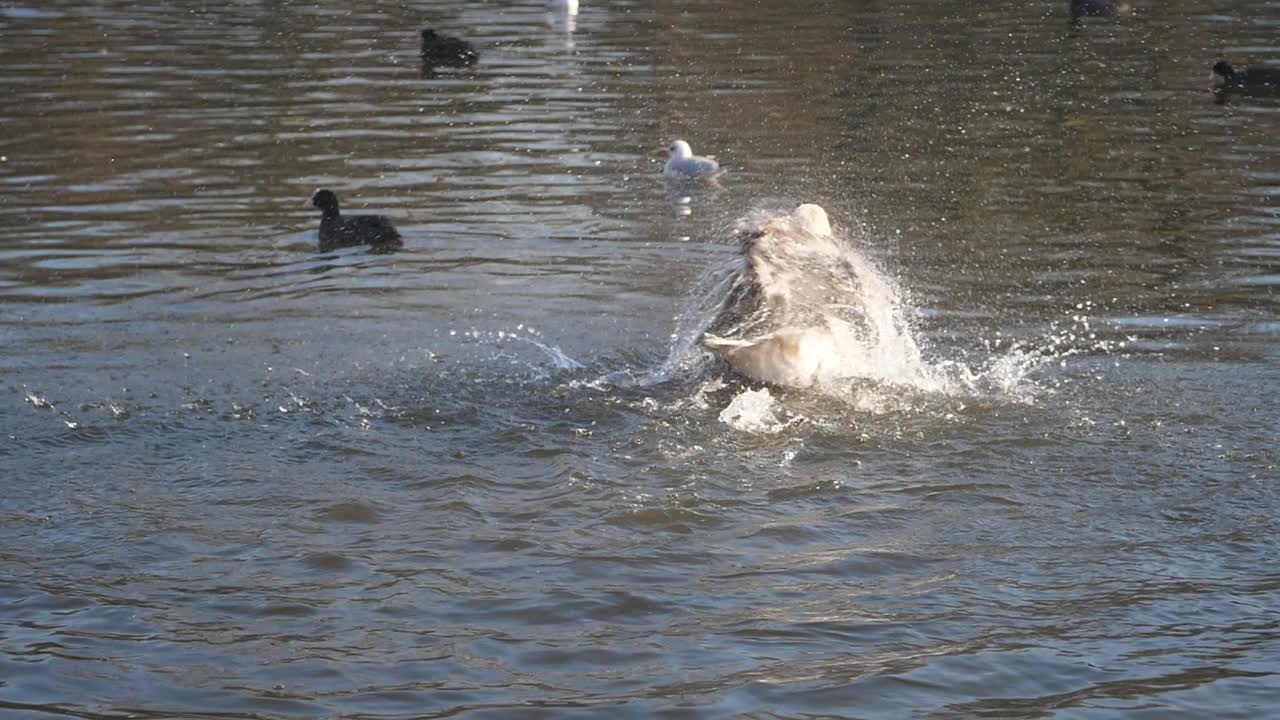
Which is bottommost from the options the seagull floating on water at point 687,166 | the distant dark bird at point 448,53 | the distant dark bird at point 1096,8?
the seagull floating on water at point 687,166

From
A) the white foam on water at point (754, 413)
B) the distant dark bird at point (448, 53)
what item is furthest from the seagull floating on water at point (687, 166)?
the distant dark bird at point (448, 53)

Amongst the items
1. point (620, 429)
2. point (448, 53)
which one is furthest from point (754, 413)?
point (448, 53)

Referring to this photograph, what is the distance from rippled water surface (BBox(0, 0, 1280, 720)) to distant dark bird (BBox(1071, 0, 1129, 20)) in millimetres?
8969

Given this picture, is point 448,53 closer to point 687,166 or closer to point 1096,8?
point 687,166

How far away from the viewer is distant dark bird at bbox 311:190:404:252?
13.3 meters

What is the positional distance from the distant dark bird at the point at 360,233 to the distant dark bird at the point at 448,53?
1031 centimetres

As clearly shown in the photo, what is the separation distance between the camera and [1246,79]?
20.2 metres

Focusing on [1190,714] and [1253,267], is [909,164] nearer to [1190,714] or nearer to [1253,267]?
[1253,267]

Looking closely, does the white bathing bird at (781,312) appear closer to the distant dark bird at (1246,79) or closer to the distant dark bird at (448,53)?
the distant dark bird at (1246,79)

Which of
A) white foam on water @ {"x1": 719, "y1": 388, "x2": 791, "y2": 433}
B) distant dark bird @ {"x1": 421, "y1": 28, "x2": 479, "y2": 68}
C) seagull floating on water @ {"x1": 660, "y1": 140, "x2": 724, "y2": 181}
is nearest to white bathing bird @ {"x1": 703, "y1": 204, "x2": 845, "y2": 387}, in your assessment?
white foam on water @ {"x1": 719, "y1": 388, "x2": 791, "y2": 433}

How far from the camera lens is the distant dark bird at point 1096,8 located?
27516 mm

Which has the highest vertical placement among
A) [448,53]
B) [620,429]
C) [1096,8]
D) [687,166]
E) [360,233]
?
[1096,8]

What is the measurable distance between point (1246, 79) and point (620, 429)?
46.4 feet

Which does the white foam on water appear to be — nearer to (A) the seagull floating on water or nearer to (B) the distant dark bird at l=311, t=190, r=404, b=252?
(B) the distant dark bird at l=311, t=190, r=404, b=252
